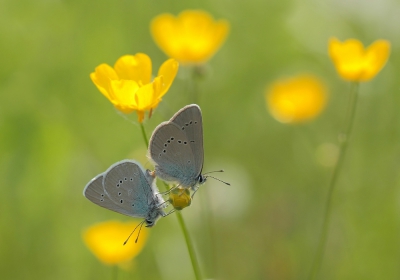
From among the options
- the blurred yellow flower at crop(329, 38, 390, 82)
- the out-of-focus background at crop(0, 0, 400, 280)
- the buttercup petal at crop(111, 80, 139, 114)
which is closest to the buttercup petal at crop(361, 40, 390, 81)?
the blurred yellow flower at crop(329, 38, 390, 82)

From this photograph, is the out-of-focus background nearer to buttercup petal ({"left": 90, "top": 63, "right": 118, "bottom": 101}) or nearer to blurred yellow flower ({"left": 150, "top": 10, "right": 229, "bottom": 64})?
A: blurred yellow flower ({"left": 150, "top": 10, "right": 229, "bottom": 64})

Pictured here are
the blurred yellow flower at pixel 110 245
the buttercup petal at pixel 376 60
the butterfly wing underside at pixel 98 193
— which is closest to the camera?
the butterfly wing underside at pixel 98 193

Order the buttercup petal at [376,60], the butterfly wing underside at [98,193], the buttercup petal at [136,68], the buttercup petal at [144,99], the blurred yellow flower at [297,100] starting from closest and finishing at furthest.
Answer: the butterfly wing underside at [98,193], the buttercup petal at [144,99], the buttercup petal at [136,68], the buttercup petal at [376,60], the blurred yellow flower at [297,100]

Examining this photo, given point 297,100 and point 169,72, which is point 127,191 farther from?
point 297,100

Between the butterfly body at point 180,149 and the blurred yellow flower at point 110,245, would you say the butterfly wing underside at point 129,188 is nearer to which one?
the butterfly body at point 180,149

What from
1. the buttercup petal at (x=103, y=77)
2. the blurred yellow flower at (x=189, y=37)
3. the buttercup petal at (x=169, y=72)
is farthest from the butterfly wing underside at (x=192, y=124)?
the blurred yellow flower at (x=189, y=37)

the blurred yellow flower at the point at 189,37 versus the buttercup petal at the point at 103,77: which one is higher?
the buttercup petal at the point at 103,77

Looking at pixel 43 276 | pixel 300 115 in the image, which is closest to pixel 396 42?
pixel 300 115
